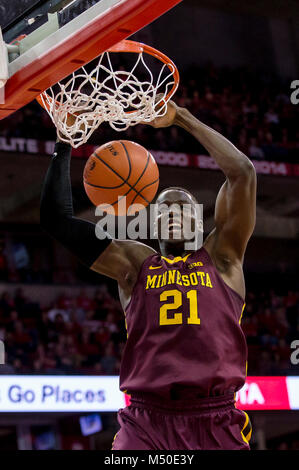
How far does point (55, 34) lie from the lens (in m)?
2.81

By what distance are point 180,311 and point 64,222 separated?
64cm

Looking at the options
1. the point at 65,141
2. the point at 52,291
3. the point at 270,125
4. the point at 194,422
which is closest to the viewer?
the point at 194,422

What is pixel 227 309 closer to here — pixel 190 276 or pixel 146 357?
pixel 190 276

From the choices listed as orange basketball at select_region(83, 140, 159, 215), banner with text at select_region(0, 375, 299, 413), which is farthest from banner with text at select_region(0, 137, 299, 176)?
orange basketball at select_region(83, 140, 159, 215)

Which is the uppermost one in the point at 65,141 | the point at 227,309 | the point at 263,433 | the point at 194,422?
the point at 65,141

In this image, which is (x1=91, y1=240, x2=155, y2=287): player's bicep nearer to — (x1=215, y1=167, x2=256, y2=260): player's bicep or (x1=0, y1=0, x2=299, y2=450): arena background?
Result: (x1=215, y1=167, x2=256, y2=260): player's bicep

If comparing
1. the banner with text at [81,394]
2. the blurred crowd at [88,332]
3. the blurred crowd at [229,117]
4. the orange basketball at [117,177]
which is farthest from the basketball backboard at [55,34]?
the blurred crowd at [229,117]

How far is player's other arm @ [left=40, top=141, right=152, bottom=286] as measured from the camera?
2994mm

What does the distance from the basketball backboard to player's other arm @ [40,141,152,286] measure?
1.38 ft

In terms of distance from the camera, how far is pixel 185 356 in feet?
8.76

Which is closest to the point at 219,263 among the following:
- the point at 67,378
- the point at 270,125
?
the point at 67,378

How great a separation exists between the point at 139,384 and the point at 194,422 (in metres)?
0.24

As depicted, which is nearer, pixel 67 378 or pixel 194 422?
pixel 194 422

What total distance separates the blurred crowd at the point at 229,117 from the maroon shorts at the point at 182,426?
7923mm
